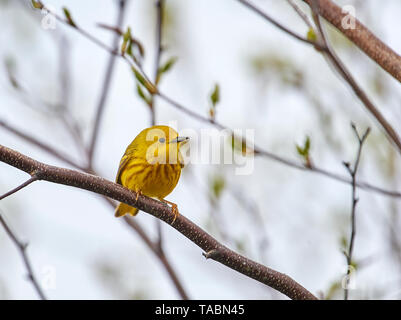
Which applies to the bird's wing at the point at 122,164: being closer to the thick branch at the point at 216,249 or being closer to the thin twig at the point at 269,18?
the thick branch at the point at 216,249

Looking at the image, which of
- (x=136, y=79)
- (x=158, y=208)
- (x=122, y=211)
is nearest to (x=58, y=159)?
(x=122, y=211)

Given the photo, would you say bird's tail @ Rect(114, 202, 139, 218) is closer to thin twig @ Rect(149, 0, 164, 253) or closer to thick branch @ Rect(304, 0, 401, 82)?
thin twig @ Rect(149, 0, 164, 253)

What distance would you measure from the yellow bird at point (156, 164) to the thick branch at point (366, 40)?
1105mm

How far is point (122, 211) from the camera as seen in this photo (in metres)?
4.29

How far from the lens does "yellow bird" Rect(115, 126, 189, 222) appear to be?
3521 millimetres

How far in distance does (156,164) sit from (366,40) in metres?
1.47

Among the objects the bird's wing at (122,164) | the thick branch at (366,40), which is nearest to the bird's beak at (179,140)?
the bird's wing at (122,164)

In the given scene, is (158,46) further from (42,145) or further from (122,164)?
(42,145)

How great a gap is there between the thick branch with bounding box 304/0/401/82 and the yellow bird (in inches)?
43.5

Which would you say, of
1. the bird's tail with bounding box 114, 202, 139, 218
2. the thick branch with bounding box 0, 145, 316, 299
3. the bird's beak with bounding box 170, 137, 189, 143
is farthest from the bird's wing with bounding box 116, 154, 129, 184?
the thick branch with bounding box 0, 145, 316, 299

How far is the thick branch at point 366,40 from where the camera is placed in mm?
2781

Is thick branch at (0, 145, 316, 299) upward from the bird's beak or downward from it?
downward
